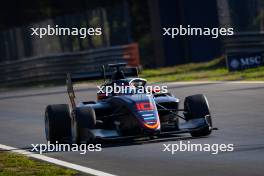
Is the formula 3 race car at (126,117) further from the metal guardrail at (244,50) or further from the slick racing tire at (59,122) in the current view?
the metal guardrail at (244,50)

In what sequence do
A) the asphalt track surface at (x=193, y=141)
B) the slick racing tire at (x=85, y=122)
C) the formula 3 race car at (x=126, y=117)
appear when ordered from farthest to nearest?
the slick racing tire at (x=85, y=122) < the formula 3 race car at (x=126, y=117) < the asphalt track surface at (x=193, y=141)

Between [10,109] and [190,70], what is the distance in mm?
10156

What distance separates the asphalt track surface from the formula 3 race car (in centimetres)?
20

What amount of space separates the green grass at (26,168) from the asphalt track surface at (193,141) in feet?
1.30

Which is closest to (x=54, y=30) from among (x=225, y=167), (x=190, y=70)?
(x=190, y=70)

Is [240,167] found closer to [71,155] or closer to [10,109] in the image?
[71,155]

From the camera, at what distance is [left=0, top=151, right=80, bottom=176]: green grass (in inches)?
455

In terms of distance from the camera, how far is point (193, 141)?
1377 centimetres

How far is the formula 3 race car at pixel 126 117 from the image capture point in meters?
13.8

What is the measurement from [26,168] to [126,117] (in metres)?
2.23

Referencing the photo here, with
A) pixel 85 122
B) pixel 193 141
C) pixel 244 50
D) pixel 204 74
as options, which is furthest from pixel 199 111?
pixel 244 50

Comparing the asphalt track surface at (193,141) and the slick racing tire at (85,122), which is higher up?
the slick racing tire at (85,122)

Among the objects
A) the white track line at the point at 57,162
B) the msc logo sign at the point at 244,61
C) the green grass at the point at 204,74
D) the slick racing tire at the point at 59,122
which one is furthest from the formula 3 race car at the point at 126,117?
the msc logo sign at the point at 244,61

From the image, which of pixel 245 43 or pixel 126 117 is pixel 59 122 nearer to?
pixel 126 117
